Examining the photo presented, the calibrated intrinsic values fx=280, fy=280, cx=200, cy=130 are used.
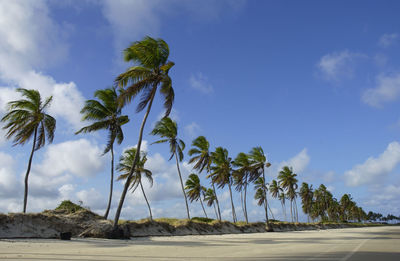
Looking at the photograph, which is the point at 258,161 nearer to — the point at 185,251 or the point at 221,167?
the point at 221,167

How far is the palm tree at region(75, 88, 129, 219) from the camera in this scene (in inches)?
861

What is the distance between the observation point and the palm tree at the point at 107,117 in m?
21.9

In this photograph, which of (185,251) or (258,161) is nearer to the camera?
(185,251)

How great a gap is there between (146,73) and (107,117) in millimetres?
7610

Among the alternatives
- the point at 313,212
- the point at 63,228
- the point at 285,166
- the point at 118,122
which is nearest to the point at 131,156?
the point at 118,122

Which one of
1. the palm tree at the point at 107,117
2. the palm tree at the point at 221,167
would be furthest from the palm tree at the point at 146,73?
the palm tree at the point at 221,167

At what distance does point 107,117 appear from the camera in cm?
2270

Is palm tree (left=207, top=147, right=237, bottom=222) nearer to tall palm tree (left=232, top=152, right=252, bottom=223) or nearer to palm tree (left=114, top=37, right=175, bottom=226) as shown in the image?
tall palm tree (left=232, top=152, right=252, bottom=223)

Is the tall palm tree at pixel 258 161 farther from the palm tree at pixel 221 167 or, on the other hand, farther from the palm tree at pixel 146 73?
the palm tree at pixel 146 73

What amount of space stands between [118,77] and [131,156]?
1810 centimetres

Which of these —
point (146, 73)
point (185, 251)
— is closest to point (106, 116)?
point (146, 73)

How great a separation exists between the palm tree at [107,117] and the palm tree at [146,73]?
5.55 meters

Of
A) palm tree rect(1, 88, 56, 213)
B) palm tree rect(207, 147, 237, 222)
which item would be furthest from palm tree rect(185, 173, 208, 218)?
palm tree rect(1, 88, 56, 213)

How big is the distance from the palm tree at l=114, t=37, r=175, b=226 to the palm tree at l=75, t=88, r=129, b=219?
219 inches
